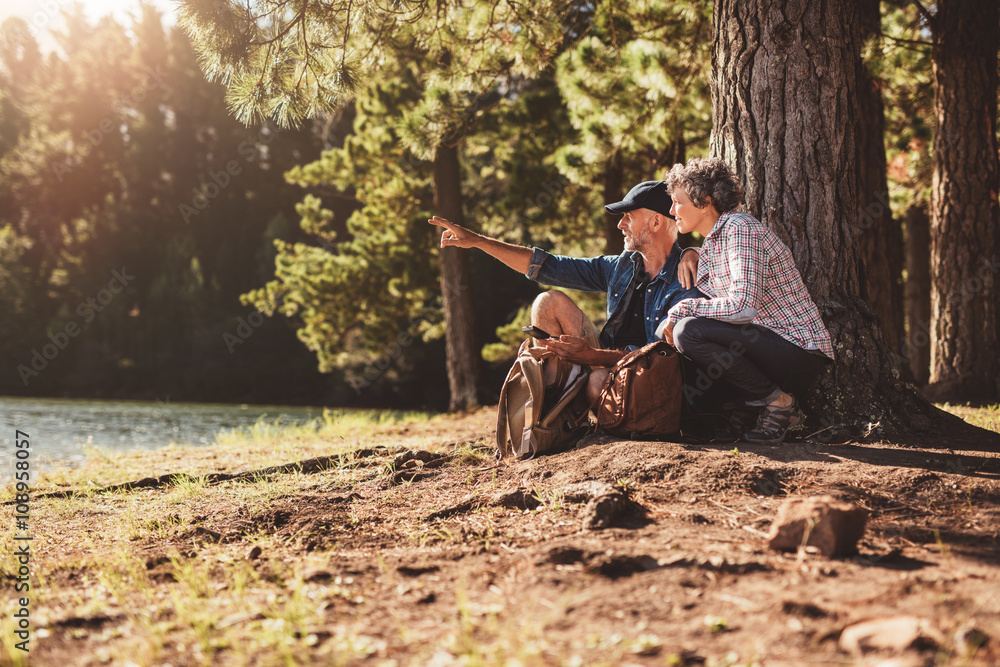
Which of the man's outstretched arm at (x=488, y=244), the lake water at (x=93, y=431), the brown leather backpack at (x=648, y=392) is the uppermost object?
the man's outstretched arm at (x=488, y=244)

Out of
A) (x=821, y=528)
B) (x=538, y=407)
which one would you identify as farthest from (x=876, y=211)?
(x=821, y=528)

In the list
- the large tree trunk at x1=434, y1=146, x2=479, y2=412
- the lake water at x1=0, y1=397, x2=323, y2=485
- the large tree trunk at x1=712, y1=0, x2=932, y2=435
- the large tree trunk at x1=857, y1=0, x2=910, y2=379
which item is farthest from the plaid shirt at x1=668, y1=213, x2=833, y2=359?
the large tree trunk at x1=434, y1=146, x2=479, y2=412

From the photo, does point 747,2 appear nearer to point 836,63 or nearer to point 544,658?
point 836,63

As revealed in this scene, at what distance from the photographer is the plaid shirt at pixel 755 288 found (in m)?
3.05

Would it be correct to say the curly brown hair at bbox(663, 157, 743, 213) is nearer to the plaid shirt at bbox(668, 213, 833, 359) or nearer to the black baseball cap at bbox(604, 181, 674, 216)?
the plaid shirt at bbox(668, 213, 833, 359)

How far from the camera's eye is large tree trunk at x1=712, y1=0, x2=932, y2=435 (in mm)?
3553

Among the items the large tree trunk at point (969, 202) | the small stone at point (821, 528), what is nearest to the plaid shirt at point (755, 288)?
the small stone at point (821, 528)

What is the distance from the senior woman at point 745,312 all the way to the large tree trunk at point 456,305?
25.6 ft

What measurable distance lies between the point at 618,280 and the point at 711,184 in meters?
0.77

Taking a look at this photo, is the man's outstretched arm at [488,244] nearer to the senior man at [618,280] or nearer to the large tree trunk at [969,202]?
the senior man at [618,280]

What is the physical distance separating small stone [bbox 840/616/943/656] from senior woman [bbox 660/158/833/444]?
1740mm

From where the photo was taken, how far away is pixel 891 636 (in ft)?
4.65

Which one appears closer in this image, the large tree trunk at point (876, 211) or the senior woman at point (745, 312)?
the senior woman at point (745, 312)

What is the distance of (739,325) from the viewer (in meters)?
3.14
